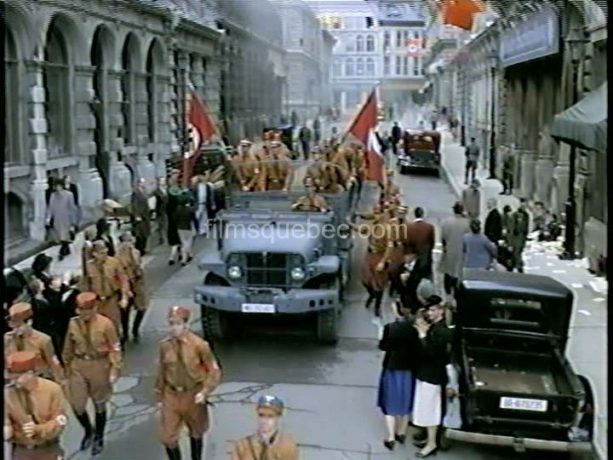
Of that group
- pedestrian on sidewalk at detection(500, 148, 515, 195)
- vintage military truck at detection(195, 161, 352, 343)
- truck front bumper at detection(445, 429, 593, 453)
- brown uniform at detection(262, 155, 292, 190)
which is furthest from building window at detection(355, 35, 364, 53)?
truck front bumper at detection(445, 429, 593, 453)

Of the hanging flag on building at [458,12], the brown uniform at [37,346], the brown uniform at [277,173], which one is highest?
the hanging flag on building at [458,12]

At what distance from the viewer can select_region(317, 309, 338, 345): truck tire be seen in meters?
11.3

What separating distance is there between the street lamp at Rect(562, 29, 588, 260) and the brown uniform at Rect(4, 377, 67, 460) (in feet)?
36.0

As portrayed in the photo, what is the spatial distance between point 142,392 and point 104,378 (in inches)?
82.0

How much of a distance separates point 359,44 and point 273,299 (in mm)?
50157

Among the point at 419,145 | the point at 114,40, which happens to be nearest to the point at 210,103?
the point at 419,145

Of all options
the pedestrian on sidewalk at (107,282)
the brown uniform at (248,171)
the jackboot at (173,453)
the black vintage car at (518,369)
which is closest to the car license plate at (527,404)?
the black vintage car at (518,369)

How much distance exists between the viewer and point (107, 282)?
10.1 m

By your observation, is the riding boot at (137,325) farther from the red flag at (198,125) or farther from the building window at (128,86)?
the building window at (128,86)

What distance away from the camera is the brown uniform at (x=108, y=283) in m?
10.1

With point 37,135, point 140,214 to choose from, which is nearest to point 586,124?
point 140,214

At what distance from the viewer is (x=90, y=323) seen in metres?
7.60

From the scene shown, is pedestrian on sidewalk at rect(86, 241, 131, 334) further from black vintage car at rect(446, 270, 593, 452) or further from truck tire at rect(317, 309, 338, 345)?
black vintage car at rect(446, 270, 593, 452)

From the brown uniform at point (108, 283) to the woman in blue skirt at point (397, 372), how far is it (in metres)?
3.34
